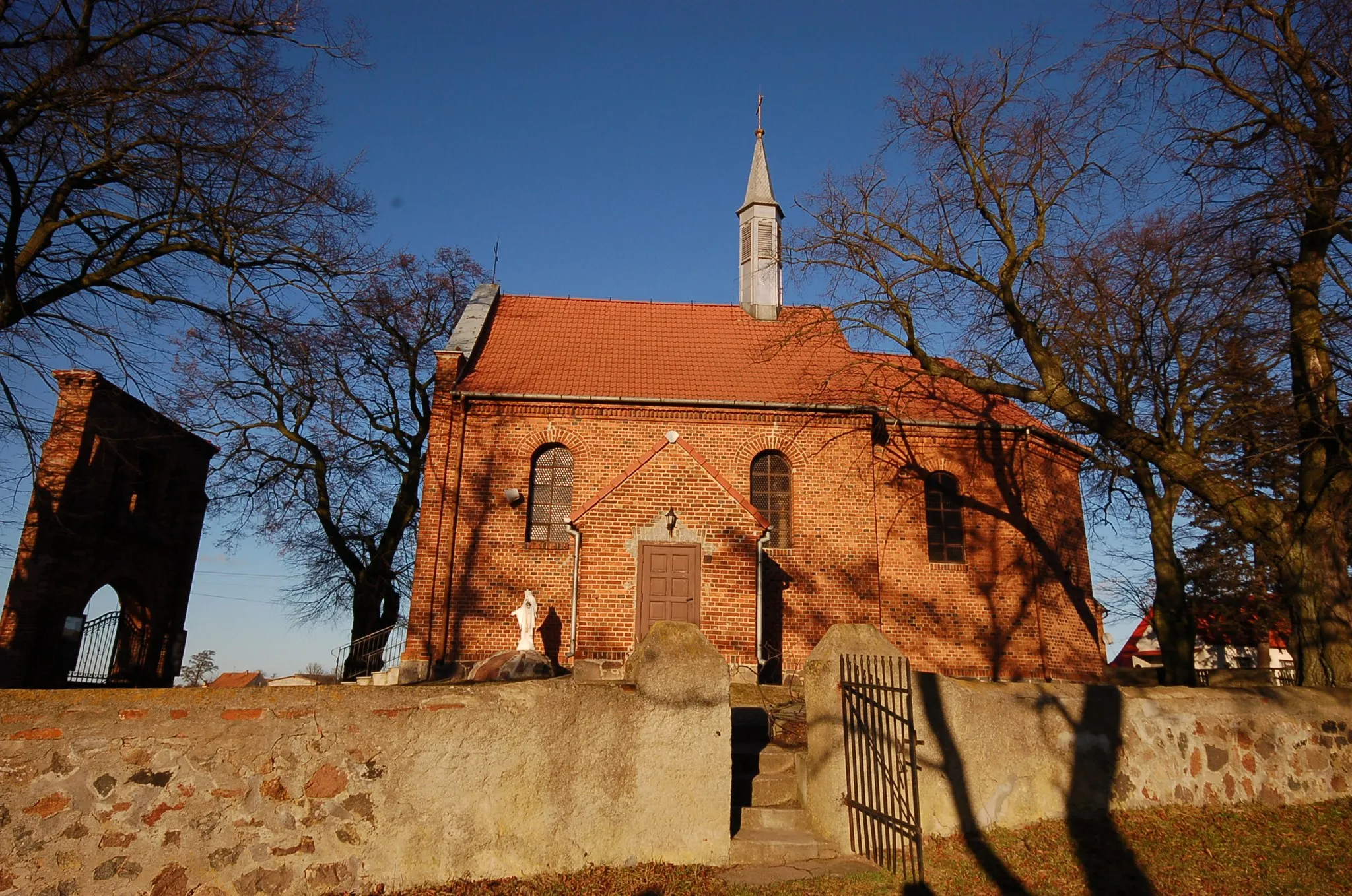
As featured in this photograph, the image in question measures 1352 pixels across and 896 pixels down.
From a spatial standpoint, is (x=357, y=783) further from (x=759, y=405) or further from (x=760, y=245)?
(x=760, y=245)

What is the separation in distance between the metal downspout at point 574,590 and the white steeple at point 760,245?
8158 mm

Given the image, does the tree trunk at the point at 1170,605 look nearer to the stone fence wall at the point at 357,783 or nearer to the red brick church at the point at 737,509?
the red brick church at the point at 737,509

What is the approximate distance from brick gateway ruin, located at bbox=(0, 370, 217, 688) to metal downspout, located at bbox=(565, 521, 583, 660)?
734 centimetres

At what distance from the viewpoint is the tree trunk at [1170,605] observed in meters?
15.7

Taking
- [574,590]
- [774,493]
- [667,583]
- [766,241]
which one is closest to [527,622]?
[574,590]

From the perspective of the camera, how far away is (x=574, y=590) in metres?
14.2

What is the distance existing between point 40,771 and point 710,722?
4048mm

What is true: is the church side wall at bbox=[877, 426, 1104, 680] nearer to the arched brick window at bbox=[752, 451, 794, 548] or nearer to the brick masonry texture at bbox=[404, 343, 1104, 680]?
the brick masonry texture at bbox=[404, 343, 1104, 680]

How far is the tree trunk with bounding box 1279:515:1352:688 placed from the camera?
904cm

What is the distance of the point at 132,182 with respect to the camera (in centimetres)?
878

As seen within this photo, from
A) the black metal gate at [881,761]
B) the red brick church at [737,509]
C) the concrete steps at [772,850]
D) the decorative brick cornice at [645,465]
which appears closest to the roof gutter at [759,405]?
the red brick church at [737,509]

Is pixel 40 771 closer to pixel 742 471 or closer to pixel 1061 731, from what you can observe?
pixel 1061 731

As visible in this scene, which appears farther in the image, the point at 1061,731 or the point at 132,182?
the point at 132,182

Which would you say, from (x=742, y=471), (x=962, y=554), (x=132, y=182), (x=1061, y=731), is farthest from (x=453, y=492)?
(x=1061, y=731)
